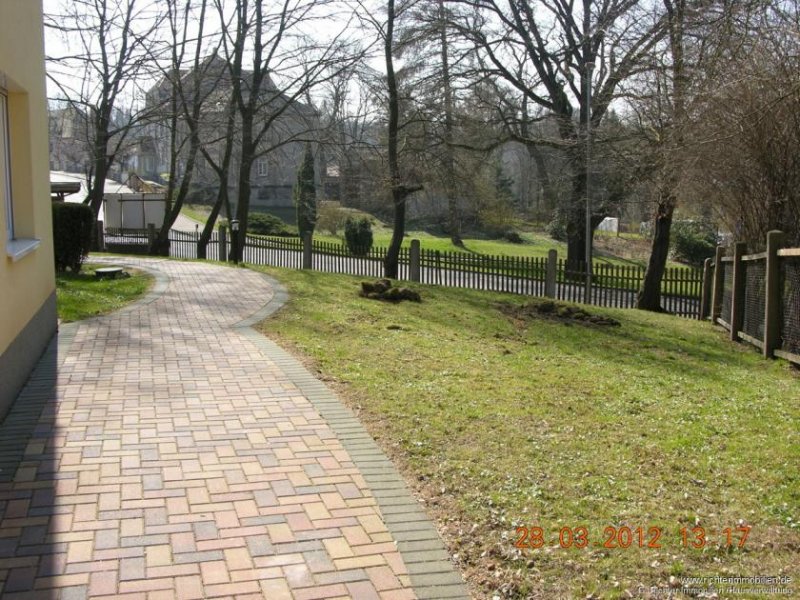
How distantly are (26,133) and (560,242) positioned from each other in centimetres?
4561

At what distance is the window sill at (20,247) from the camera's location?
19.0 ft

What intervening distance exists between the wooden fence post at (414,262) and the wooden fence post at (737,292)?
9599 millimetres

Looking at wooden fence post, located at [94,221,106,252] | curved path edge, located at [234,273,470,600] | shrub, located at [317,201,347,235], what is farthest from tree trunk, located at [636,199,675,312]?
shrub, located at [317,201,347,235]

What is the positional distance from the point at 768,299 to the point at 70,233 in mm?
12771

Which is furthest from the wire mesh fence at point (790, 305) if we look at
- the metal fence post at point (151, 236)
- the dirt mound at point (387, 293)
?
the metal fence post at point (151, 236)

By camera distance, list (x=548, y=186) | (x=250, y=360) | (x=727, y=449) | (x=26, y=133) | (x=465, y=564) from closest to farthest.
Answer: (x=465, y=564) < (x=727, y=449) < (x=26, y=133) < (x=250, y=360) < (x=548, y=186)

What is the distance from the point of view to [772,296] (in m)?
9.93

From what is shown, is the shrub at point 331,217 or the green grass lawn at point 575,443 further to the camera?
the shrub at point 331,217

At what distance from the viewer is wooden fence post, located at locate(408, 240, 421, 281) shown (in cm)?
2019

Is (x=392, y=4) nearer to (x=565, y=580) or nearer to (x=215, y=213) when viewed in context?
(x=215, y=213)

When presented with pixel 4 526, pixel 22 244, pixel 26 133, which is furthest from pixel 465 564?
pixel 26 133

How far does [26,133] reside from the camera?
280 inches

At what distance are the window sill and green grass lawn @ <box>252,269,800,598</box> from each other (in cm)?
287

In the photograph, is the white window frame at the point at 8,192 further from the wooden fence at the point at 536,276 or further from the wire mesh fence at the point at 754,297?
the wooden fence at the point at 536,276
